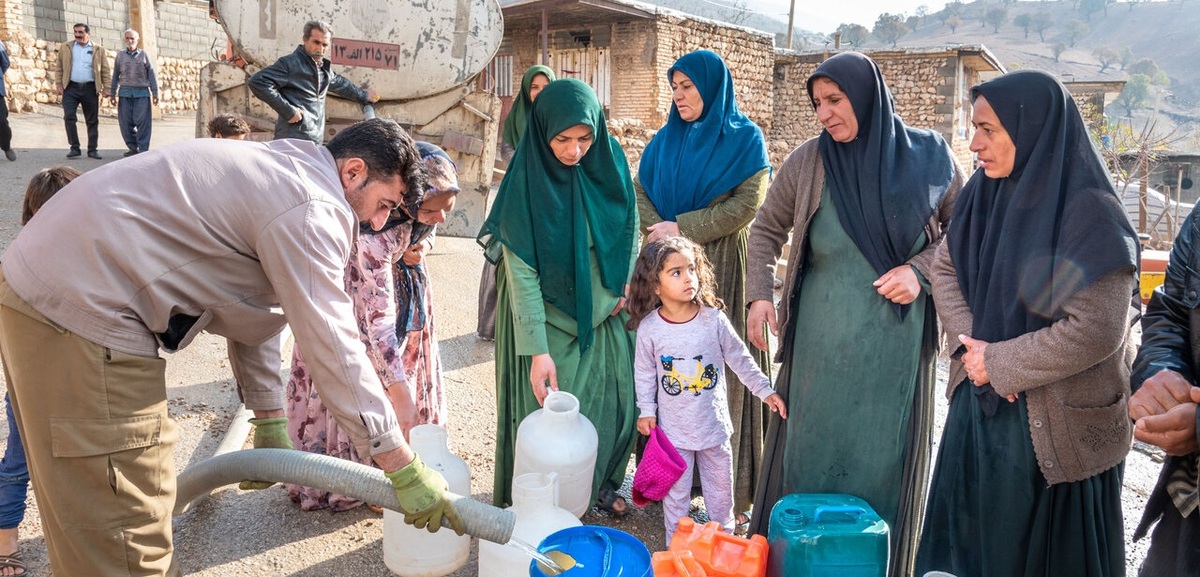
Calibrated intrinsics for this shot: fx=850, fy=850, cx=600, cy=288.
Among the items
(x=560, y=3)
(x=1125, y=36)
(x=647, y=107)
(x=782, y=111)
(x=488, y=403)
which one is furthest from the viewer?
(x=1125, y=36)

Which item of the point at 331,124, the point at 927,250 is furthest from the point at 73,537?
the point at 331,124

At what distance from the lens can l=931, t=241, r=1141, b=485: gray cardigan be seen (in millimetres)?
1935

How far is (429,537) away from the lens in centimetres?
269

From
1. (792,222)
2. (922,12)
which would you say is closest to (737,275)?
(792,222)

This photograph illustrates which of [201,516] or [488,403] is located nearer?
[201,516]

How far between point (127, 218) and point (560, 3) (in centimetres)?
1177

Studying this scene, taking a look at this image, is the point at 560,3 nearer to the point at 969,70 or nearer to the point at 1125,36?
the point at 969,70

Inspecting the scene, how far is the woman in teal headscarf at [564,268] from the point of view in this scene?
294cm

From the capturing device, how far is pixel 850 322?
8.37ft

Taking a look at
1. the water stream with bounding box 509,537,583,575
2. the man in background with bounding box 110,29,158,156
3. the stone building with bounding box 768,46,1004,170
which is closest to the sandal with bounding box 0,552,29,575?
the water stream with bounding box 509,537,583,575

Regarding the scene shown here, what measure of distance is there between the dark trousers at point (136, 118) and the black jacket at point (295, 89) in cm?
489

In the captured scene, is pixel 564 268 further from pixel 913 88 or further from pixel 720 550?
pixel 913 88

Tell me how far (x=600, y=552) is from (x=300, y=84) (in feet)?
17.3

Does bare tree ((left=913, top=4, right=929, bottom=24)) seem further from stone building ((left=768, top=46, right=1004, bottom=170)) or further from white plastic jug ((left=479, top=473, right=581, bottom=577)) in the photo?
white plastic jug ((left=479, top=473, right=581, bottom=577))
